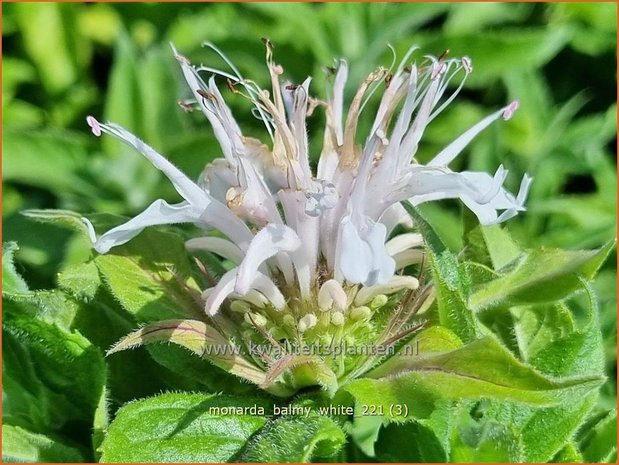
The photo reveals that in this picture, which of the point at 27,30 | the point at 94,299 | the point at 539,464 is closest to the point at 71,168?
the point at 27,30

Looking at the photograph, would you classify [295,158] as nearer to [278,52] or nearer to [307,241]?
[307,241]

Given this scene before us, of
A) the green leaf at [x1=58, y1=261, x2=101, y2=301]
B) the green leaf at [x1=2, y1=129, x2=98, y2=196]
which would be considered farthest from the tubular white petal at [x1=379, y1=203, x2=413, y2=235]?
the green leaf at [x1=2, y1=129, x2=98, y2=196]

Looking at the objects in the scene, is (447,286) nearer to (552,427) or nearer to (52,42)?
(552,427)

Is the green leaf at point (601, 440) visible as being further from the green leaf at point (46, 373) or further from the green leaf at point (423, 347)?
the green leaf at point (46, 373)

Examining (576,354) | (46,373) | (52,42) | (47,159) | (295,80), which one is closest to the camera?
(576,354)

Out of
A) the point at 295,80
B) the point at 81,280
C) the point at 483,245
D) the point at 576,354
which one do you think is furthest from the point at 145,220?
the point at 295,80

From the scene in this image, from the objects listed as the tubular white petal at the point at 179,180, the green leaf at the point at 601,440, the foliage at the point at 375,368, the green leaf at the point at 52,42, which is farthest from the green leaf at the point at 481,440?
the green leaf at the point at 52,42
